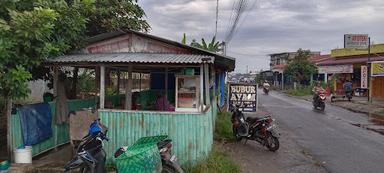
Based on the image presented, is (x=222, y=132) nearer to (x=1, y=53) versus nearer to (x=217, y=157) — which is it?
(x=217, y=157)

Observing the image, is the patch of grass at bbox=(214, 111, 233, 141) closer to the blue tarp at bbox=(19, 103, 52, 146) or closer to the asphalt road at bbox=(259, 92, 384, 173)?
the asphalt road at bbox=(259, 92, 384, 173)

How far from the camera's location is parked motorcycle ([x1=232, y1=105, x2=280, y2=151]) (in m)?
11.7

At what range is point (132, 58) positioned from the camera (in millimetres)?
8672

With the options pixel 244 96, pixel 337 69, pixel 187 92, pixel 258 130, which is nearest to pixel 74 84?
pixel 187 92

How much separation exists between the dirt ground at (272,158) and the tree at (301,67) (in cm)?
3829

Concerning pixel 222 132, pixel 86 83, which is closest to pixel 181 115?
pixel 222 132

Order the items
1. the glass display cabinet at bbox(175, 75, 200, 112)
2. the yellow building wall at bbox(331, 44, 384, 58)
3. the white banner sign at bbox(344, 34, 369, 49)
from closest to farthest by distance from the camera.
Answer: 1. the glass display cabinet at bbox(175, 75, 200, 112)
2. the white banner sign at bbox(344, 34, 369, 49)
3. the yellow building wall at bbox(331, 44, 384, 58)

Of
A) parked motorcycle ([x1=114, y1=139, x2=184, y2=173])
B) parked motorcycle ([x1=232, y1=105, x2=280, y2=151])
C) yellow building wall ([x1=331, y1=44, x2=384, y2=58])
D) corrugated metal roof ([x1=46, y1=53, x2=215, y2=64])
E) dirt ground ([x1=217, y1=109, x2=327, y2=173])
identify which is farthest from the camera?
yellow building wall ([x1=331, y1=44, x2=384, y2=58])

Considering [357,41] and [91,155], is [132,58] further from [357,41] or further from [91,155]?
[357,41]

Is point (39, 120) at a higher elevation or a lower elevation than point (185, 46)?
lower

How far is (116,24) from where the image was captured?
11891mm

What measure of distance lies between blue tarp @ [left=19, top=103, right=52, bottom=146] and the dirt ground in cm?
438

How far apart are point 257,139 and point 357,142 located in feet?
12.4

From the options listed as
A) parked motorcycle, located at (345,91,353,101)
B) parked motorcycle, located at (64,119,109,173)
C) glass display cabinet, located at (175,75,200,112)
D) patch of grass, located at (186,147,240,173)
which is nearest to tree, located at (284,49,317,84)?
parked motorcycle, located at (345,91,353,101)
